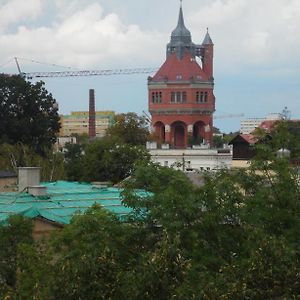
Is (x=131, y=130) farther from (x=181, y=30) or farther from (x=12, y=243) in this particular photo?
(x=12, y=243)

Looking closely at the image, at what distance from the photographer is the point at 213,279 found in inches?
811

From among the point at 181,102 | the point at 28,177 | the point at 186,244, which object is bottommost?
the point at 186,244

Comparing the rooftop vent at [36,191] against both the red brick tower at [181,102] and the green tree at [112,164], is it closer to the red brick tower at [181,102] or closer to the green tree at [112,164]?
the green tree at [112,164]

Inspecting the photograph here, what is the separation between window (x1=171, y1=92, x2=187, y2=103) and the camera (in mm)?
119438

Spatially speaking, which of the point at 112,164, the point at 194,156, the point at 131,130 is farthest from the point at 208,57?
the point at 112,164

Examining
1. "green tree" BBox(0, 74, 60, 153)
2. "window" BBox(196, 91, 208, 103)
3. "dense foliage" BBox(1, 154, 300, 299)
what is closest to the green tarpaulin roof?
"dense foliage" BBox(1, 154, 300, 299)

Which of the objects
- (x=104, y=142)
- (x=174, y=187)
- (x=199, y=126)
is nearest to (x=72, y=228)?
(x=174, y=187)

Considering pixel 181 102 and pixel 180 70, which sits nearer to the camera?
pixel 181 102

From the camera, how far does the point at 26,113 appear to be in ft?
293

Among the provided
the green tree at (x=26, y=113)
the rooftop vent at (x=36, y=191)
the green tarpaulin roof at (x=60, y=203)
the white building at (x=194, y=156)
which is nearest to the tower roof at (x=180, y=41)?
the white building at (x=194, y=156)

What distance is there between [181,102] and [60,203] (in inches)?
3264

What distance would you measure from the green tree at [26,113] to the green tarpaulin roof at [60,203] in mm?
44731

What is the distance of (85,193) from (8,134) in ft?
155

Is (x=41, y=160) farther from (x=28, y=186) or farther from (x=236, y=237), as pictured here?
(x=236, y=237)
